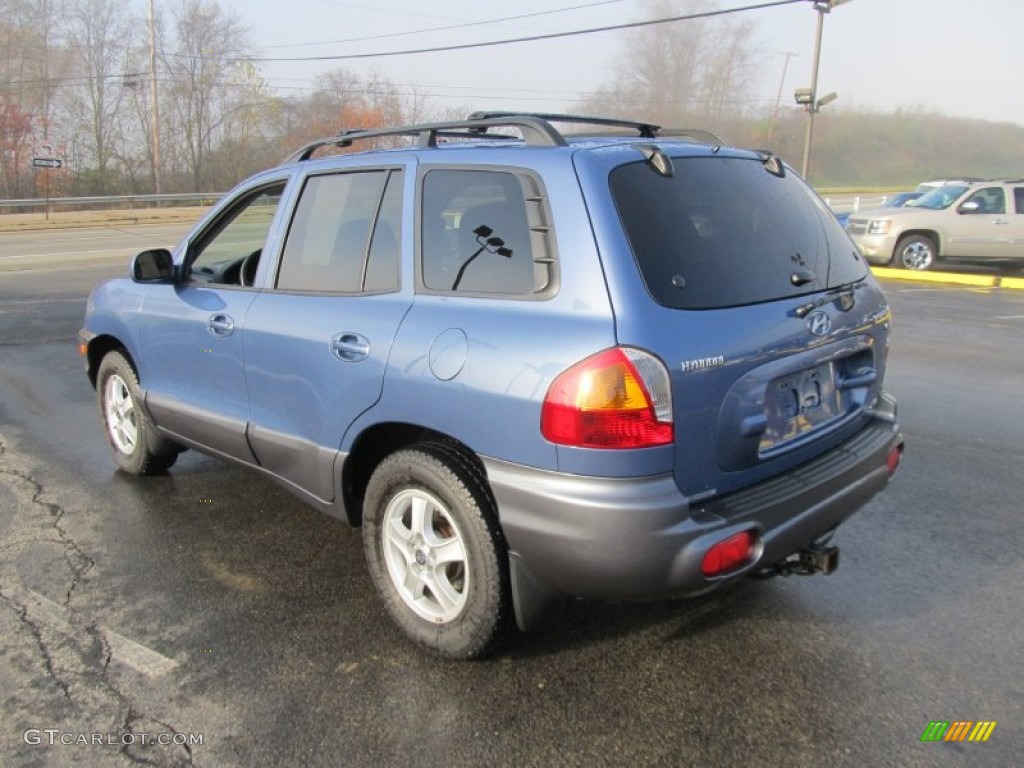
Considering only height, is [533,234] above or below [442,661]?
above

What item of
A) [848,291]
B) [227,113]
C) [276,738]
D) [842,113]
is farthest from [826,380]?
[842,113]

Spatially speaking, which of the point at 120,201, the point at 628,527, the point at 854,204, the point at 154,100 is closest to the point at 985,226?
the point at 628,527

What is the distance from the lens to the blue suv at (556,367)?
2.45m

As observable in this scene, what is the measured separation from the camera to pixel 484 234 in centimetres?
290

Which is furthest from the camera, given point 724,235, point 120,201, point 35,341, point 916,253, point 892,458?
point 120,201

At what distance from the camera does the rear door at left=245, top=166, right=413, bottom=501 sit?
10.2 feet

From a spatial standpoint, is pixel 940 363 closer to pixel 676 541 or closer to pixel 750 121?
pixel 676 541

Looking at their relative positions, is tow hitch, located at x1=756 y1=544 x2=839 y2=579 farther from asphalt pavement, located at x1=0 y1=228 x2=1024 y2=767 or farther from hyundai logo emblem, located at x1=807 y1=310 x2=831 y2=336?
hyundai logo emblem, located at x1=807 y1=310 x2=831 y2=336

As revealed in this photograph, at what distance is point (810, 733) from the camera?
8.36 feet

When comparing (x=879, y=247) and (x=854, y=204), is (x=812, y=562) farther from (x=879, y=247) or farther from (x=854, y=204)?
(x=854, y=204)

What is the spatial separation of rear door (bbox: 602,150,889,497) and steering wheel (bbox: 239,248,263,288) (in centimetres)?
211

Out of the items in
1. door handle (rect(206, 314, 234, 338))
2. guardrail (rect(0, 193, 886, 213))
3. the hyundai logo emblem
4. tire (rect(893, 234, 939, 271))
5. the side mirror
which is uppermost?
guardrail (rect(0, 193, 886, 213))

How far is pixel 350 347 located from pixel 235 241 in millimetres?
1635

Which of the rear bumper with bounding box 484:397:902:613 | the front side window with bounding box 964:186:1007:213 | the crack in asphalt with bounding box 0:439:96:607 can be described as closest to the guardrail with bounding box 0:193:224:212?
the front side window with bounding box 964:186:1007:213
